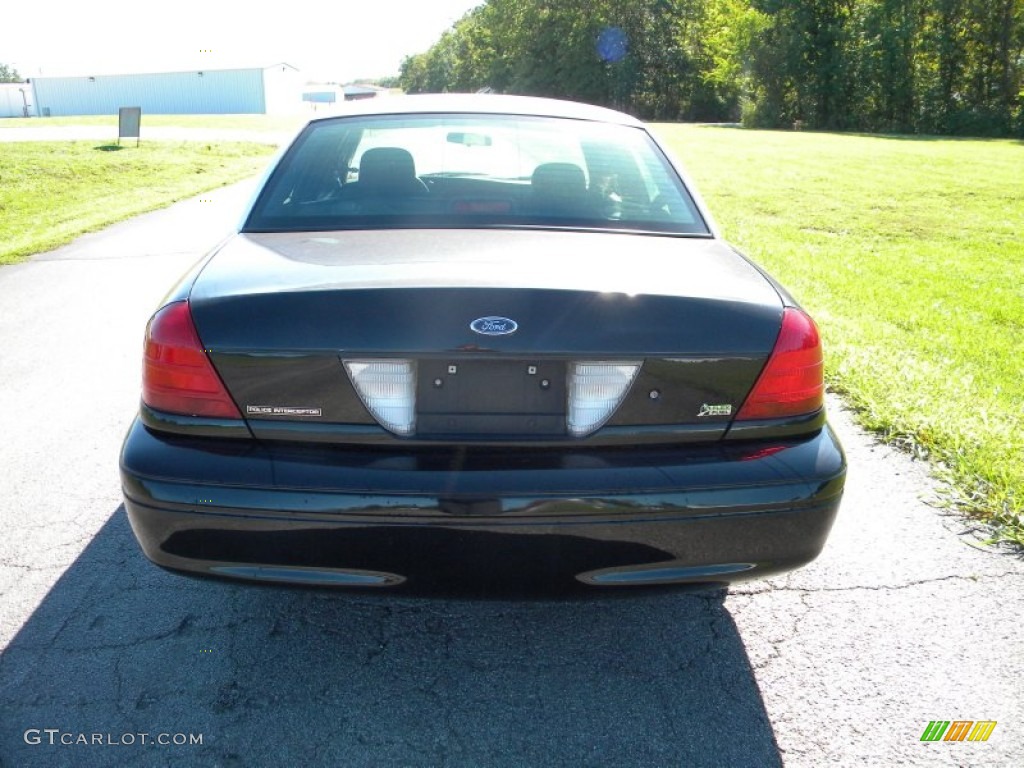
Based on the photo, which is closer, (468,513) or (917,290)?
(468,513)

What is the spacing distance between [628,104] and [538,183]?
68071 mm

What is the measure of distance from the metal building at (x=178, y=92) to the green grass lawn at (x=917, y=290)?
62.3 metres

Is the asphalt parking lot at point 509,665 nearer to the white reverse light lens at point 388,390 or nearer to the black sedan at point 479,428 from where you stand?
the black sedan at point 479,428

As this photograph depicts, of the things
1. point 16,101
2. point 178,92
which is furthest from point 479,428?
point 16,101

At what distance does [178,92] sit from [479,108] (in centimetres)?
8173

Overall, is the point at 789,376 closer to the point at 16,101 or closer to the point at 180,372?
the point at 180,372

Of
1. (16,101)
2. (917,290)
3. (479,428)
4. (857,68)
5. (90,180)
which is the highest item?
(857,68)

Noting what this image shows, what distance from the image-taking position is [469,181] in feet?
11.1

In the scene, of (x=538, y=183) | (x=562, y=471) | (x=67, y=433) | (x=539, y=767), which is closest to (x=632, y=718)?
(x=539, y=767)

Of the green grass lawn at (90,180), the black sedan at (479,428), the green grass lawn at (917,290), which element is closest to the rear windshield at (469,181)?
the black sedan at (479,428)

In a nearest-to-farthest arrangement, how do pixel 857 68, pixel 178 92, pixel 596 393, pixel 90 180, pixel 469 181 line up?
pixel 596 393 → pixel 469 181 → pixel 90 180 → pixel 857 68 → pixel 178 92

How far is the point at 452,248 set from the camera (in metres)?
2.50

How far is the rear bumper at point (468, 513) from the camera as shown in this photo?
6.94ft

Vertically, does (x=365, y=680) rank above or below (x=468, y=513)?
below
